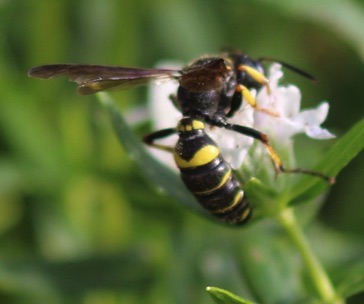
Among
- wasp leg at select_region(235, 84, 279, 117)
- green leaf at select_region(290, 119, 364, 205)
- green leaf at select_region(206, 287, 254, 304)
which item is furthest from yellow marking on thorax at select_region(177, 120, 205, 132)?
green leaf at select_region(206, 287, 254, 304)

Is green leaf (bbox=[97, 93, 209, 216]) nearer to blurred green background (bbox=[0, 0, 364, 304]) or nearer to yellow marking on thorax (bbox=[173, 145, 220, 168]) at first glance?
yellow marking on thorax (bbox=[173, 145, 220, 168])

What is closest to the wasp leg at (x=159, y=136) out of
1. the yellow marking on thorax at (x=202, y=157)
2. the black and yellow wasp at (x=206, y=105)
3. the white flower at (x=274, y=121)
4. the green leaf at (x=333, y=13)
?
the black and yellow wasp at (x=206, y=105)

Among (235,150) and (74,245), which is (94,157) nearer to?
(74,245)

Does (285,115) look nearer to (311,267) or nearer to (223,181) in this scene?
(223,181)

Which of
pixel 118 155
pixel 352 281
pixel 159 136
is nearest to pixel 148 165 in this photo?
pixel 159 136

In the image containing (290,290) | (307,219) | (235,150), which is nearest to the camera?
(235,150)

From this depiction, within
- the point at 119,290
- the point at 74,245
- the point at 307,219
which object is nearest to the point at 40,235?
the point at 74,245
